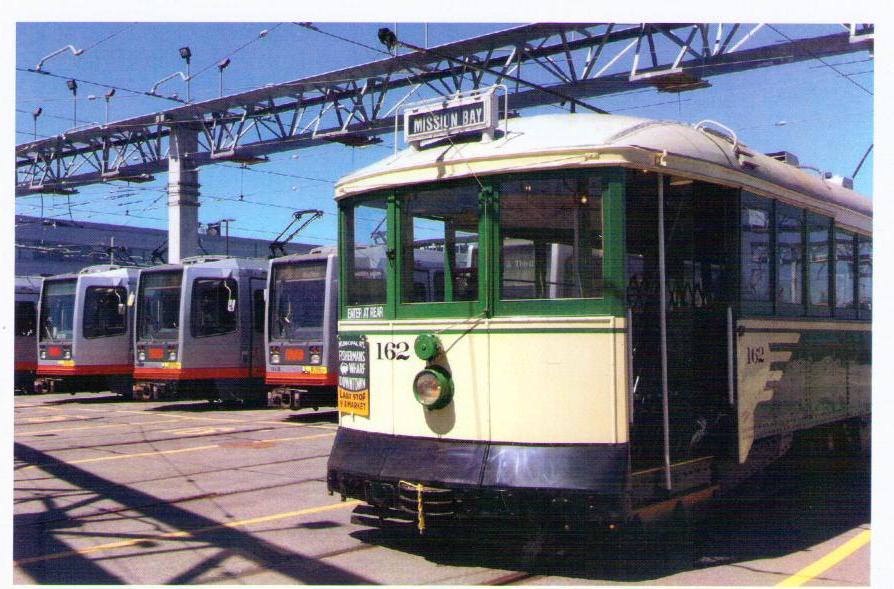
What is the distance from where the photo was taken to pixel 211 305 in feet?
58.7

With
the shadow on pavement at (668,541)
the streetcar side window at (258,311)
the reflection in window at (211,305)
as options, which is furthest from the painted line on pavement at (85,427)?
the shadow on pavement at (668,541)

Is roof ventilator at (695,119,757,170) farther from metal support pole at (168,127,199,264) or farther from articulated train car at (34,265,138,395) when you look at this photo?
metal support pole at (168,127,199,264)

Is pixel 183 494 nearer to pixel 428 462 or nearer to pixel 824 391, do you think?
pixel 428 462

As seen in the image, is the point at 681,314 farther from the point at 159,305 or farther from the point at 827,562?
the point at 159,305

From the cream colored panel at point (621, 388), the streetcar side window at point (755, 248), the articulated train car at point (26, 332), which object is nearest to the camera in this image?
the cream colored panel at point (621, 388)

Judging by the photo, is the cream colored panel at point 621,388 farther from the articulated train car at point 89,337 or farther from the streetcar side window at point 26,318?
the streetcar side window at point 26,318

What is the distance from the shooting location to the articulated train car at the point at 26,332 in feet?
75.7

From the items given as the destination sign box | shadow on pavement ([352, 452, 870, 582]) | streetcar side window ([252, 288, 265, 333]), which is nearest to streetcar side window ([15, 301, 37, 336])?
streetcar side window ([252, 288, 265, 333])

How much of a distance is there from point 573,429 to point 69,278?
16969mm

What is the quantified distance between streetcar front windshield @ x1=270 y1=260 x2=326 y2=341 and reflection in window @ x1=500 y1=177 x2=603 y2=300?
9651 mm

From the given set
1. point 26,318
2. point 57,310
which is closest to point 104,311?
point 57,310

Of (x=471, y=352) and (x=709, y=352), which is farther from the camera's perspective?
(x=709, y=352)
